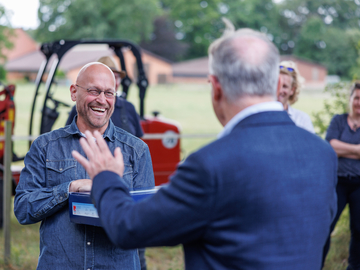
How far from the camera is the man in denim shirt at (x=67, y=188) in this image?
Answer: 1.88 m

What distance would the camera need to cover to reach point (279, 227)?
114 cm

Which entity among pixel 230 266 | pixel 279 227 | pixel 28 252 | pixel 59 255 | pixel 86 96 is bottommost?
pixel 28 252

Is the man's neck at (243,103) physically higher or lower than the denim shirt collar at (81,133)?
higher

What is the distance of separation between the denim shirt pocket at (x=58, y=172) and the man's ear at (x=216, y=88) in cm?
100

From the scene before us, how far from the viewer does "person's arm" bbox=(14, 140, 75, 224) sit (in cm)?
185

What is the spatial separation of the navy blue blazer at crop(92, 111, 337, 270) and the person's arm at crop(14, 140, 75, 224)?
0.72 metres

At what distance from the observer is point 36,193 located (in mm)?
1893

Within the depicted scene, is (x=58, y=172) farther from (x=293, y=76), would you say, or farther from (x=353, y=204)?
(x=353, y=204)

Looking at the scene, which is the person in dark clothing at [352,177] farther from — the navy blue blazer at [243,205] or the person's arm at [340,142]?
the navy blue blazer at [243,205]

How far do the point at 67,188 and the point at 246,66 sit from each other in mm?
1055

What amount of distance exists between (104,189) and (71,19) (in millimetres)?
58345

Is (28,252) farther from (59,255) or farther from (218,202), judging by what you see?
(218,202)

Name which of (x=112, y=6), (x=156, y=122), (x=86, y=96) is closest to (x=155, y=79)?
(x=112, y=6)

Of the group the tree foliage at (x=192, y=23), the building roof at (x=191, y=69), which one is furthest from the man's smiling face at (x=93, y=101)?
the building roof at (x=191, y=69)
